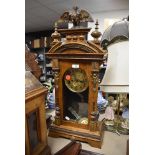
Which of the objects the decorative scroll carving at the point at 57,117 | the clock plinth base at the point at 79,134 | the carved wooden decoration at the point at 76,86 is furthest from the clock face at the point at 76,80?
the clock plinth base at the point at 79,134

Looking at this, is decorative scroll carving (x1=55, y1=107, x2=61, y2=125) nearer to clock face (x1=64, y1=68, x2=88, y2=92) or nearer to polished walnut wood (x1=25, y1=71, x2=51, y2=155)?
clock face (x1=64, y1=68, x2=88, y2=92)

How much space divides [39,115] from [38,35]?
4.39m

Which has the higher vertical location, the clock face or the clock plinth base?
the clock face

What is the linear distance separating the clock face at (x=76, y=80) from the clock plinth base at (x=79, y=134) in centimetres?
29

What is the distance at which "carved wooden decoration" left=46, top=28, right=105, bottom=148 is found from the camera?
1.12 meters

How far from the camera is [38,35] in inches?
195

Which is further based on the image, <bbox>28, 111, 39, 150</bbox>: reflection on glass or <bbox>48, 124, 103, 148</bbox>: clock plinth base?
<bbox>48, 124, 103, 148</bbox>: clock plinth base

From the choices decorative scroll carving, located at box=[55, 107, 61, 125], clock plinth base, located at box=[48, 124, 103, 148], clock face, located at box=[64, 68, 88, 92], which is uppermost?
clock face, located at box=[64, 68, 88, 92]

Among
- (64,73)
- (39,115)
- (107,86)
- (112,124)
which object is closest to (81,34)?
(64,73)

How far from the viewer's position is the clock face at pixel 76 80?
1219 millimetres

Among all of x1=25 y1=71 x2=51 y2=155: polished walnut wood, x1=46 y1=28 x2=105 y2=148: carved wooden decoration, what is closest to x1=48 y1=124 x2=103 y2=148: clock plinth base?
x1=46 y1=28 x2=105 y2=148: carved wooden decoration

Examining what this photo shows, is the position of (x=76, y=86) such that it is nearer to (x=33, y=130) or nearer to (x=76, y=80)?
(x=76, y=80)

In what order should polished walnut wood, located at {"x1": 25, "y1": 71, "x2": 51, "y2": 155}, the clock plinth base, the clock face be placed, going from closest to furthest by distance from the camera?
1. polished walnut wood, located at {"x1": 25, "y1": 71, "x2": 51, "y2": 155}
2. the clock plinth base
3. the clock face
